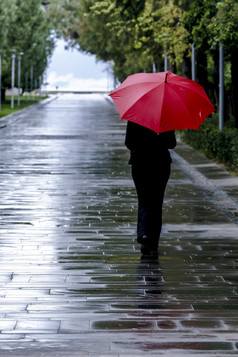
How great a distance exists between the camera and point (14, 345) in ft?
20.9

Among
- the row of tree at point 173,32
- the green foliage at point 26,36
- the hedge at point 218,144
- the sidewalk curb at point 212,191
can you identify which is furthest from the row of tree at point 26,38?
the sidewalk curb at point 212,191

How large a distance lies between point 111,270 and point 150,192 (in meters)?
1.29

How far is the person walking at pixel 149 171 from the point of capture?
10023 millimetres

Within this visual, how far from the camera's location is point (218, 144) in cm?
2219

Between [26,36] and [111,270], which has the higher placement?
[26,36]

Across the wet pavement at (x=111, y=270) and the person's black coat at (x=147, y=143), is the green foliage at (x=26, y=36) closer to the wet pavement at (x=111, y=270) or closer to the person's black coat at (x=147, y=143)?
the wet pavement at (x=111, y=270)

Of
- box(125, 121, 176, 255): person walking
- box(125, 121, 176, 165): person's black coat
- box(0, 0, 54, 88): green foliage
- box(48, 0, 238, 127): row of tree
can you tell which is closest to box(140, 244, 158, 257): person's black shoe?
box(125, 121, 176, 255): person walking

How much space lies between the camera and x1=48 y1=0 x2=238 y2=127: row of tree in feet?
69.7

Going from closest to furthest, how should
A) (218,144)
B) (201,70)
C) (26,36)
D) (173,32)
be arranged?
(218,144) < (173,32) < (201,70) < (26,36)

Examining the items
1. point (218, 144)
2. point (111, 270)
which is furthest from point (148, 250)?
point (218, 144)

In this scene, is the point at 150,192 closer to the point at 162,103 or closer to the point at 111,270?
the point at 162,103

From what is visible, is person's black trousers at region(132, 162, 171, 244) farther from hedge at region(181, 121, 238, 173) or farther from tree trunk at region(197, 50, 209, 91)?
tree trunk at region(197, 50, 209, 91)

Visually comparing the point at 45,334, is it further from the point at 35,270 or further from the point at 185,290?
the point at 35,270

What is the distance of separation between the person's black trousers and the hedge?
9228mm
